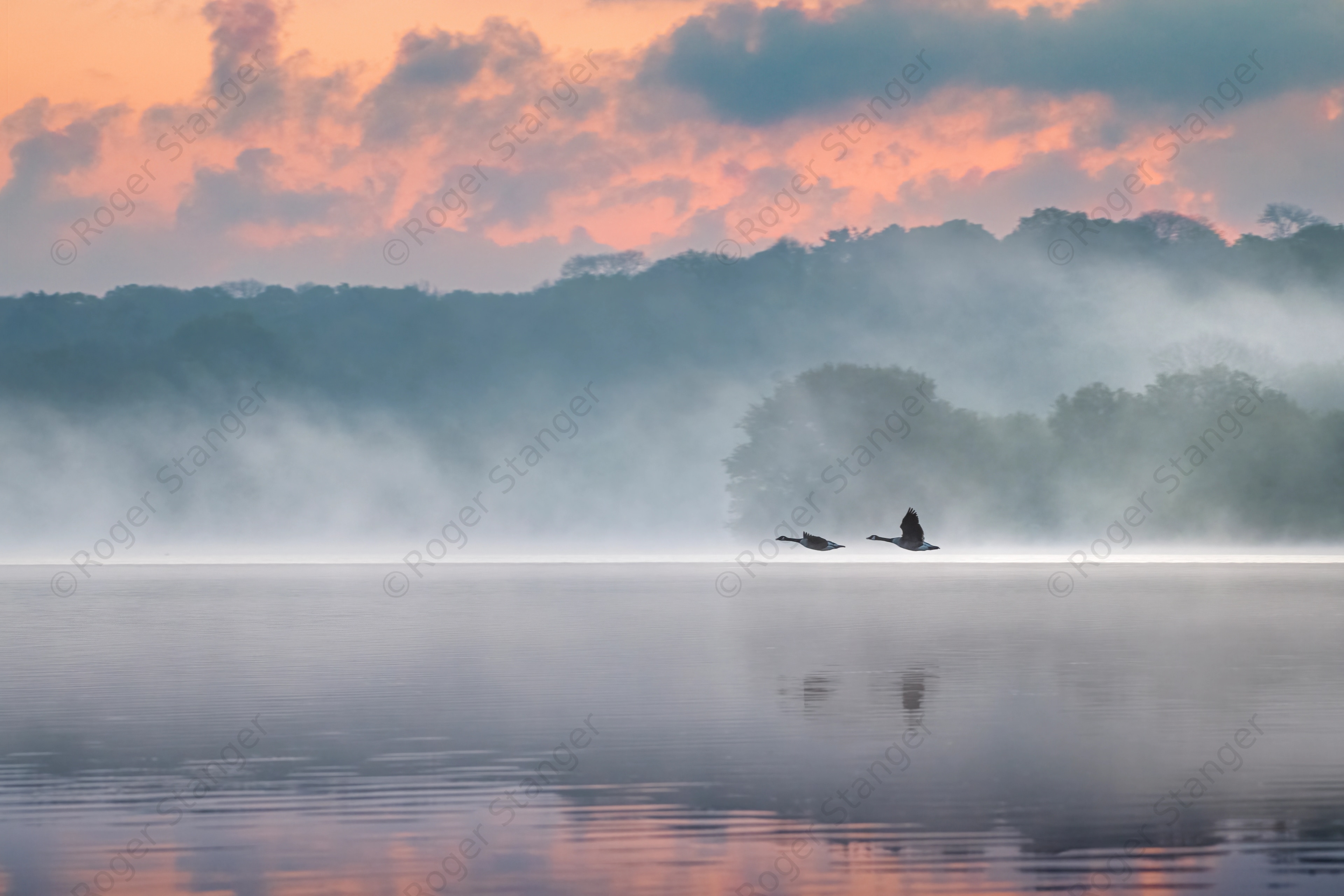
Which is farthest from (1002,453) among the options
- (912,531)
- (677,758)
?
(677,758)

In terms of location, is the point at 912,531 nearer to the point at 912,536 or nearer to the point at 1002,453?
the point at 912,536

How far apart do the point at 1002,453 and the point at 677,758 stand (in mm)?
118724

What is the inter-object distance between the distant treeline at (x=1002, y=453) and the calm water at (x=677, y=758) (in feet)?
263

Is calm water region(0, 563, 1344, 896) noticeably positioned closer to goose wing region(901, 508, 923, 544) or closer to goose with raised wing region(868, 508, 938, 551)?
goose with raised wing region(868, 508, 938, 551)

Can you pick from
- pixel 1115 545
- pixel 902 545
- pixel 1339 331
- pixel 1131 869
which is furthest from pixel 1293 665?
pixel 1339 331

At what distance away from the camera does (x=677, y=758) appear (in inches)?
1081

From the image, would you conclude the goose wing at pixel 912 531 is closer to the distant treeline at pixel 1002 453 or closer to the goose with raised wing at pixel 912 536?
the goose with raised wing at pixel 912 536

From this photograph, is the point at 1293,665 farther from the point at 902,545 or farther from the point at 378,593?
the point at 378,593

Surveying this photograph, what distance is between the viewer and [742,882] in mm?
19609

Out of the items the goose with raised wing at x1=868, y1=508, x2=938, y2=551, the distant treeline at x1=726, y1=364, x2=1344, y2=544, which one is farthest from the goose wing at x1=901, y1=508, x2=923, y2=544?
the distant treeline at x1=726, y1=364, x2=1344, y2=544

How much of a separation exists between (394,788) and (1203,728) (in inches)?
540

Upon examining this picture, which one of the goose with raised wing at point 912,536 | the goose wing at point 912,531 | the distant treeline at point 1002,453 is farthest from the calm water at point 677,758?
the distant treeline at point 1002,453

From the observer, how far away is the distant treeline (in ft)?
434

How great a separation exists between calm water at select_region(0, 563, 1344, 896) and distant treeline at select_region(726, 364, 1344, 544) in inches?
3150
